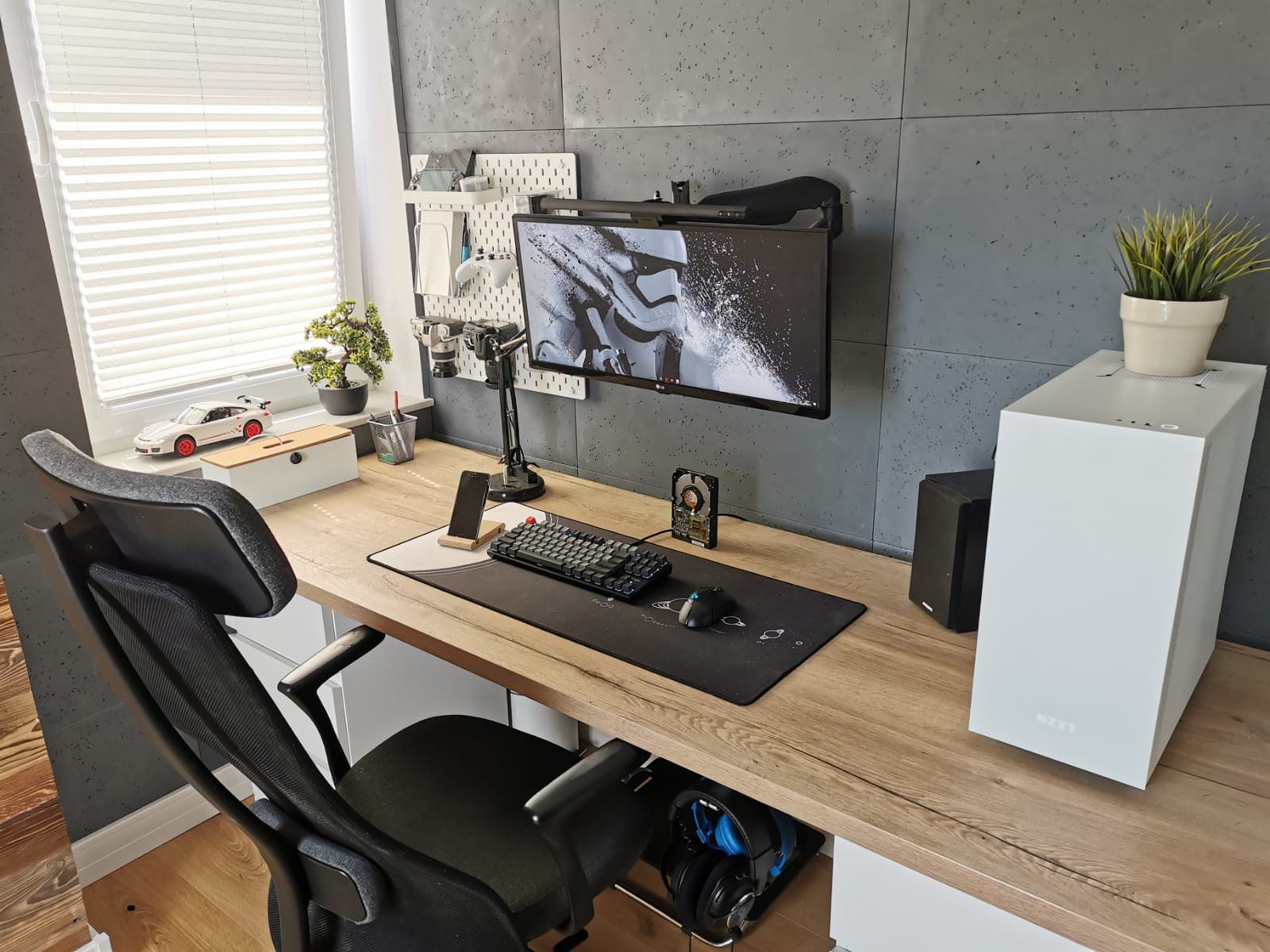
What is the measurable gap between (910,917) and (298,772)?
0.81 m

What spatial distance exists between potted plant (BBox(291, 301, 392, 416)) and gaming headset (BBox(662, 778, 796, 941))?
134 cm

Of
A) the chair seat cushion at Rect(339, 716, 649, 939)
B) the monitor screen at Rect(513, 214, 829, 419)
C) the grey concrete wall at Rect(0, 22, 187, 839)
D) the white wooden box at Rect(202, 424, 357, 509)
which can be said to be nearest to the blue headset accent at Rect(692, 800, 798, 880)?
the chair seat cushion at Rect(339, 716, 649, 939)

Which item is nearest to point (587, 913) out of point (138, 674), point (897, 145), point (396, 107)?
point (138, 674)

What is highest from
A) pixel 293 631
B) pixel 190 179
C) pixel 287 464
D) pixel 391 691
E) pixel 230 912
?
pixel 190 179

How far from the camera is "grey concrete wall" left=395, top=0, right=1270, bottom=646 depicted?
53.6 inches

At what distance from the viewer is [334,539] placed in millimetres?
1911

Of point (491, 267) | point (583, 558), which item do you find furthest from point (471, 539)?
point (491, 267)

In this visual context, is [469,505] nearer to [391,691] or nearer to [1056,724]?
[391,691]

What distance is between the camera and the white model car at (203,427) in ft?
6.86

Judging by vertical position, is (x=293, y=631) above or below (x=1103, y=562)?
below

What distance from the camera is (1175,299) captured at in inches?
49.1

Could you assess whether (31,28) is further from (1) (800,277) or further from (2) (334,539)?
(1) (800,277)

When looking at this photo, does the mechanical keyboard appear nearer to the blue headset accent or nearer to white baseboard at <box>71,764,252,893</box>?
the blue headset accent

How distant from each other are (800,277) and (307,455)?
4.03 ft
